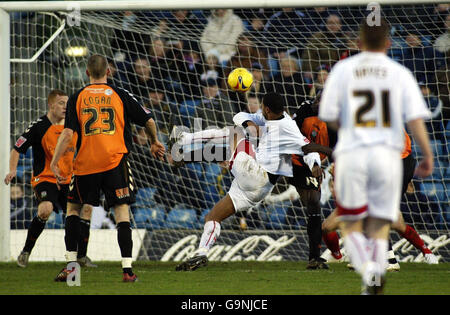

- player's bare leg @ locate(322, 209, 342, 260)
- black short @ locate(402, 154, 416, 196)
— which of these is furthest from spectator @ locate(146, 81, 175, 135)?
black short @ locate(402, 154, 416, 196)

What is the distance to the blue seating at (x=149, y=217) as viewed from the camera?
10773 millimetres

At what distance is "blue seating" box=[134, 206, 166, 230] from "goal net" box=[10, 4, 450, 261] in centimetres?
1

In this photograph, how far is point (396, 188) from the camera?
4660 mm

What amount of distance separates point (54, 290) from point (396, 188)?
2.74 m

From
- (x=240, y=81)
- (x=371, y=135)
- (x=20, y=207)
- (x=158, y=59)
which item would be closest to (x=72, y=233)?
(x=240, y=81)

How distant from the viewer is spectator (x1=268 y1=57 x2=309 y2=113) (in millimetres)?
10961

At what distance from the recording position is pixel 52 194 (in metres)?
8.90

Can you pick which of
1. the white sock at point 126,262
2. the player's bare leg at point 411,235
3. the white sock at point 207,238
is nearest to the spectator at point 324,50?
the player's bare leg at point 411,235

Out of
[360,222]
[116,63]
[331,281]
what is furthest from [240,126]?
[116,63]

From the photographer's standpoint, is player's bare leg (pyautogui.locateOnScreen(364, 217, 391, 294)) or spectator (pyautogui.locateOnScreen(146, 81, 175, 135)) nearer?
player's bare leg (pyautogui.locateOnScreen(364, 217, 391, 294))

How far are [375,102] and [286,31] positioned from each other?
6719 mm

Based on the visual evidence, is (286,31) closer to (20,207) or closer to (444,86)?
(444,86)

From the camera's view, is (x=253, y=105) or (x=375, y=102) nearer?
(x=375, y=102)

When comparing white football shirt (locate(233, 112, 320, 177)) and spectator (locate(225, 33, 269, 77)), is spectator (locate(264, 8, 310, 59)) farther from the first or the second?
white football shirt (locate(233, 112, 320, 177))
